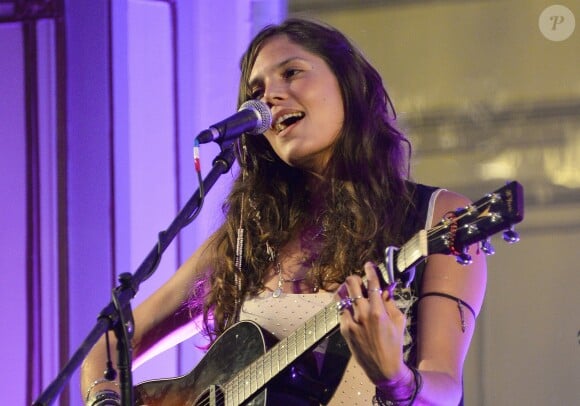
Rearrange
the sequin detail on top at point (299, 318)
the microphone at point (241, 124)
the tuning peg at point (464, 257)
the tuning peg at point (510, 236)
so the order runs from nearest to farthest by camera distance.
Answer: the tuning peg at point (510, 236)
the tuning peg at point (464, 257)
the microphone at point (241, 124)
the sequin detail on top at point (299, 318)

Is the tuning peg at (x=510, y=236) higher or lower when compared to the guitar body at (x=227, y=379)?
higher

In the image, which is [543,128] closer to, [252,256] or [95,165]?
[252,256]

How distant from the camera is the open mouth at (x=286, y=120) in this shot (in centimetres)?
244

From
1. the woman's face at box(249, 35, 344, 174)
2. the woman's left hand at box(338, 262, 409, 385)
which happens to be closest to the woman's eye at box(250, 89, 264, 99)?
the woman's face at box(249, 35, 344, 174)

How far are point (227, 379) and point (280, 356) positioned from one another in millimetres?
195

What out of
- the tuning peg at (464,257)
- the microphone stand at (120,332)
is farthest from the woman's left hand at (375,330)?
the microphone stand at (120,332)

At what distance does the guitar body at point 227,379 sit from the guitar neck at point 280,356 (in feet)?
0.06

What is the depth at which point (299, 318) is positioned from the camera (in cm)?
234

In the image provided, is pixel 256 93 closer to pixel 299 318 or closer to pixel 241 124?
pixel 241 124

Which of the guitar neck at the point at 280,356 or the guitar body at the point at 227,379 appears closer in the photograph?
the guitar neck at the point at 280,356

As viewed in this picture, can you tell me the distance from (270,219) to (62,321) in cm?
134

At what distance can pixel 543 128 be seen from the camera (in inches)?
137

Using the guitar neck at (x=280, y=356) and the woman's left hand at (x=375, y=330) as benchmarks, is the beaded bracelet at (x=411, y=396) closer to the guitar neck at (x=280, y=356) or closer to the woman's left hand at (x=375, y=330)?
the woman's left hand at (x=375, y=330)

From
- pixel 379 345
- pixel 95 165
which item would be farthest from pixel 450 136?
pixel 379 345
